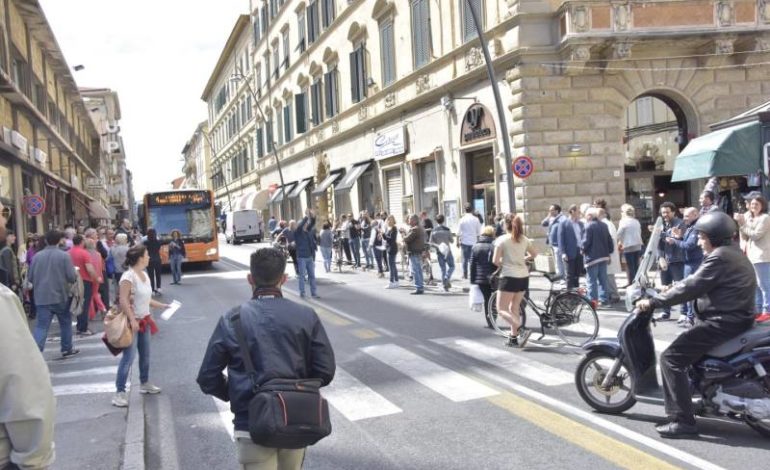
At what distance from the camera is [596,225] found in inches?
451

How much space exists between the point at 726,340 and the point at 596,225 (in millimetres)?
6793

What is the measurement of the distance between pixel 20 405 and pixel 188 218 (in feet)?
72.8

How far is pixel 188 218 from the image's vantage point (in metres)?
23.5

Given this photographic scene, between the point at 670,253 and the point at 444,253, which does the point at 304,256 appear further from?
the point at 670,253

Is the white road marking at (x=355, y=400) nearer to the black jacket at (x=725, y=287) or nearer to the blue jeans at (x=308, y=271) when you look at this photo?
the black jacket at (x=725, y=287)

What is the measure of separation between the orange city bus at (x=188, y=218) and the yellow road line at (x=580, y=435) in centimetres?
1858

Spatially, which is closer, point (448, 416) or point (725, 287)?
point (725, 287)

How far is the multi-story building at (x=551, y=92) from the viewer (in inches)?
652

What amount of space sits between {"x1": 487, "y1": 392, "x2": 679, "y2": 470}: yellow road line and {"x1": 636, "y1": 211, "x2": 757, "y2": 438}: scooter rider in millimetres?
451

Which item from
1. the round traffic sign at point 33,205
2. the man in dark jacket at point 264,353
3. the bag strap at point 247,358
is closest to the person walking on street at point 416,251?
the round traffic sign at point 33,205

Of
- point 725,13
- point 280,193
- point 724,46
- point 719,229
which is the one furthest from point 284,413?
point 280,193

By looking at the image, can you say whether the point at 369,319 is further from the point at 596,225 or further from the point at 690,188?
the point at 690,188

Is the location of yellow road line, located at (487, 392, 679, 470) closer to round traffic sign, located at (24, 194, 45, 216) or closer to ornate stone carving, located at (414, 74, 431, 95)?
round traffic sign, located at (24, 194, 45, 216)

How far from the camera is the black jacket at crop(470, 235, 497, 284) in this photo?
943 centimetres
